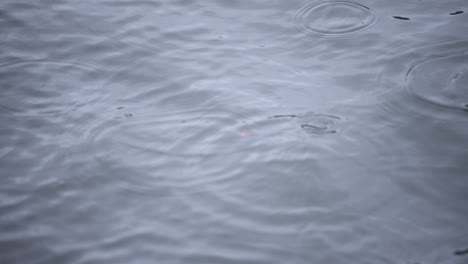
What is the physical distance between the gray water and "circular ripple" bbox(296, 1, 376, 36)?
2 cm

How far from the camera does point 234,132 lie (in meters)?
3.62

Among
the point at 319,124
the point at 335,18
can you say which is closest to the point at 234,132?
the point at 319,124

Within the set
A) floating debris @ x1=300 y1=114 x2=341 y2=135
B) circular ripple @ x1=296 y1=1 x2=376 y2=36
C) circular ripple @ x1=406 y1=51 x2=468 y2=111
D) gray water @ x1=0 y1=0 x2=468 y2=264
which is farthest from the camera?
circular ripple @ x1=296 y1=1 x2=376 y2=36

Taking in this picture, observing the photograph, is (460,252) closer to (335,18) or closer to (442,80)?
(442,80)

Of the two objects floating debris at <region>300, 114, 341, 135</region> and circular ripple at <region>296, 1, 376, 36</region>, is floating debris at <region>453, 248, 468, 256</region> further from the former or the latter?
circular ripple at <region>296, 1, 376, 36</region>

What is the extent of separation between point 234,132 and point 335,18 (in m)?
2.06

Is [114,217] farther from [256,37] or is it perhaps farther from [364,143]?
[256,37]

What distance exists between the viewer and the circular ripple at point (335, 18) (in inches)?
185

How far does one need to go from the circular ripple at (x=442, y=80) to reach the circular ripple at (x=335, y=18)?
33.6 inches

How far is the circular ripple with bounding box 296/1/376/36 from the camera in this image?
4.70 meters

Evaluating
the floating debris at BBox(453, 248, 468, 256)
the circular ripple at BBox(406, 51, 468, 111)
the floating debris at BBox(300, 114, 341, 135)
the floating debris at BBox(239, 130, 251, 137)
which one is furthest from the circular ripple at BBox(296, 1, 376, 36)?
the floating debris at BBox(453, 248, 468, 256)

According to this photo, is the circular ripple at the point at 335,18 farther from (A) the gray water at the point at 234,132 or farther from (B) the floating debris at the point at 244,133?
(B) the floating debris at the point at 244,133

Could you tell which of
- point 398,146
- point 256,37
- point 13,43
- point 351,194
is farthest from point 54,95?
point 398,146

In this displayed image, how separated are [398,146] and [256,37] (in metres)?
1.96
